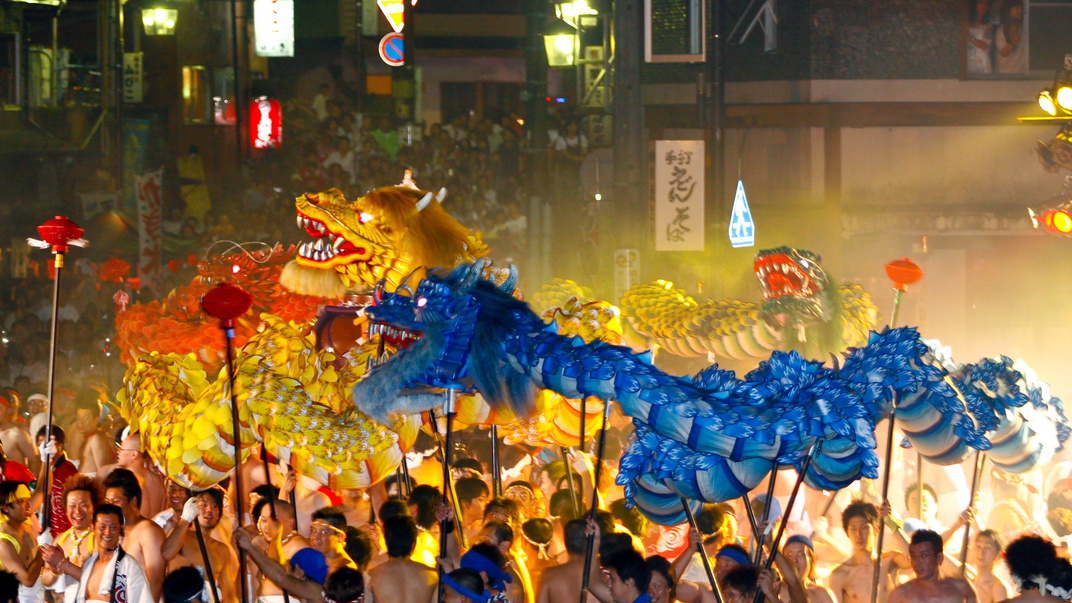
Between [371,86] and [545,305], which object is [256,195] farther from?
[545,305]

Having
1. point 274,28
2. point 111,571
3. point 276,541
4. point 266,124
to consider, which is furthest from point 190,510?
point 274,28

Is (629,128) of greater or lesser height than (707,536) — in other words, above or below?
above

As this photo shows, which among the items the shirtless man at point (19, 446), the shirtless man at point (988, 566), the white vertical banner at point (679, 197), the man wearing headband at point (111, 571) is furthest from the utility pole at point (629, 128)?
the man wearing headband at point (111, 571)

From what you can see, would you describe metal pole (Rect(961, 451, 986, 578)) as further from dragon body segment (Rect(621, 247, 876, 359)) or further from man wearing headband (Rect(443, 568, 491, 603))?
man wearing headband (Rect(443, 568, 491, 603))

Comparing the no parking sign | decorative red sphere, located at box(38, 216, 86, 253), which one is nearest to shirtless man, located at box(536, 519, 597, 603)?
decorative red sphere, located at box(38, 216, 86, 253)

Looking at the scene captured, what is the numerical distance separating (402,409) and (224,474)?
0.90 metres

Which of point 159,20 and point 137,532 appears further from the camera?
point 159,20

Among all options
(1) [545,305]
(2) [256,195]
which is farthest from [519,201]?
(1) [545,305]

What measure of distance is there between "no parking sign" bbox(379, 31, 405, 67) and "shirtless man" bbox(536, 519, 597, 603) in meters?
7.28

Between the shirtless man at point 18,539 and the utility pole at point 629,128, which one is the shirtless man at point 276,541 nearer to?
the shirtless man at point 18,539

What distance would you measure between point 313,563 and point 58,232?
1.57m

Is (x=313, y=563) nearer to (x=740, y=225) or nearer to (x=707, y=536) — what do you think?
(x=707, y=536)

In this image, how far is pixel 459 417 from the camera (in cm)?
457

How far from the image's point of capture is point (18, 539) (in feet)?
14.4
